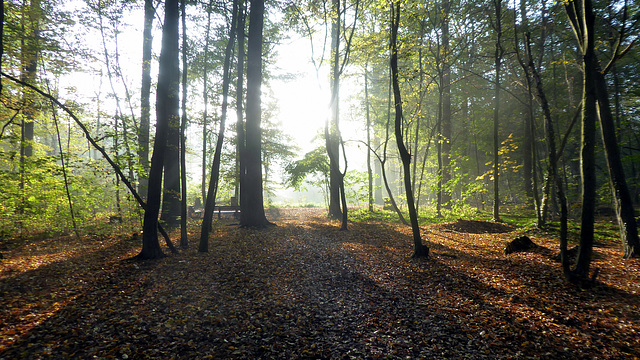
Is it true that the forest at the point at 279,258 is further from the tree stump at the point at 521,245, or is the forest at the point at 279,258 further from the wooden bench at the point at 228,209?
the wooden bench at the point at 228,209

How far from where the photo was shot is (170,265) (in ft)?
21.2

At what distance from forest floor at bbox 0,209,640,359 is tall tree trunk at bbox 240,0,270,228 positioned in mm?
3502

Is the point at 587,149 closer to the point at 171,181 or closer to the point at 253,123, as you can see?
the point at 253,123

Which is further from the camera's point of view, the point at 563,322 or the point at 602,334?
the point at 563,322

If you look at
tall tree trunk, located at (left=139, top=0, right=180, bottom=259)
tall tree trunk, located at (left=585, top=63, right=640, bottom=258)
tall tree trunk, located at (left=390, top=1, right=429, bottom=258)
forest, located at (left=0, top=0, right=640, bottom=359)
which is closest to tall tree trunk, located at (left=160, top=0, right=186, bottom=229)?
forest, located at (left=0, top=0, right=640, bottom=359)

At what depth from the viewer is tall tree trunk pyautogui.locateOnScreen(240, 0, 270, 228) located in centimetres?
1080

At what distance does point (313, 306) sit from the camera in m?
4.74

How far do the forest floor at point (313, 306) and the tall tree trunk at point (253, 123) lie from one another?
138 inches

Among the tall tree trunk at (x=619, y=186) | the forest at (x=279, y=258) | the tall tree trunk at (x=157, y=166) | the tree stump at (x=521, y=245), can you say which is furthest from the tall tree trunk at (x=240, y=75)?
the tall tree trunk at (x=619, y=186)

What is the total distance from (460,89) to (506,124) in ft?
16.7

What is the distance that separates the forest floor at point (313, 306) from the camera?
11.3 feet

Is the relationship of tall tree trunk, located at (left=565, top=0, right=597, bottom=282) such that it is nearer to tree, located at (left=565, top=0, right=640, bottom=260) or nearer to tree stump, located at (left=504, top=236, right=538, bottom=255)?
tree, located at (left=565, top=0, right=640, bottom=260)

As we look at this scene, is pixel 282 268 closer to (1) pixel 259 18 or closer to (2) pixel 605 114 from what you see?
(2) pixel 605 114

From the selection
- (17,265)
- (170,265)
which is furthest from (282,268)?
(17,265)
